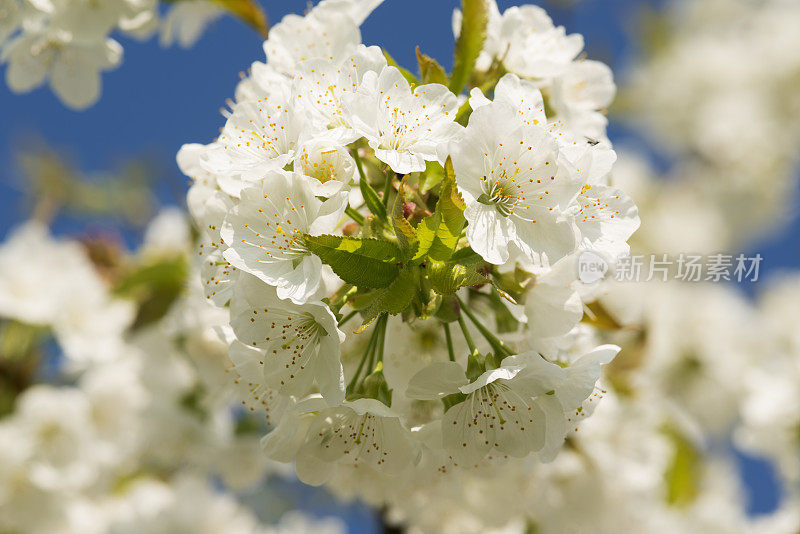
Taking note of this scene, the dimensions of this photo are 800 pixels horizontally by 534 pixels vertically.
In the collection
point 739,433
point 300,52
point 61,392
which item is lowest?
point 739,433

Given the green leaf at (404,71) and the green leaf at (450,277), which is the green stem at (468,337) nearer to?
the green leaf at (450,277)

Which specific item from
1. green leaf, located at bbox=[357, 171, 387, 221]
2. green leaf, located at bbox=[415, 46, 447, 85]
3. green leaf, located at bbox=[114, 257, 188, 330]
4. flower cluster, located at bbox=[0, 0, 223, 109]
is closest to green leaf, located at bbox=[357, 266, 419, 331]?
green leaf, located at bbox=[357, 171, 387, 221]

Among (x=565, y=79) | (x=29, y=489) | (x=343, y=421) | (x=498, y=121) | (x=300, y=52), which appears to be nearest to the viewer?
(x=498, y=121)

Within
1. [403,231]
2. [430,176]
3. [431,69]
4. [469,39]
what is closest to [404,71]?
[431,69]

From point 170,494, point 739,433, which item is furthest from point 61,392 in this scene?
point 739,433

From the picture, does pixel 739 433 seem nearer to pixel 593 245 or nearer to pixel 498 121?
pixel 593 245

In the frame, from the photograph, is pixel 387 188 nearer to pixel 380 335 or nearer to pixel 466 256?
pixel 466 256

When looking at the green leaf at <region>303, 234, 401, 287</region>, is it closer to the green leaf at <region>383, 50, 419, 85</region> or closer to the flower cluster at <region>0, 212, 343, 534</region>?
the green leaf at <region>383, 50, 419, 85</region>
